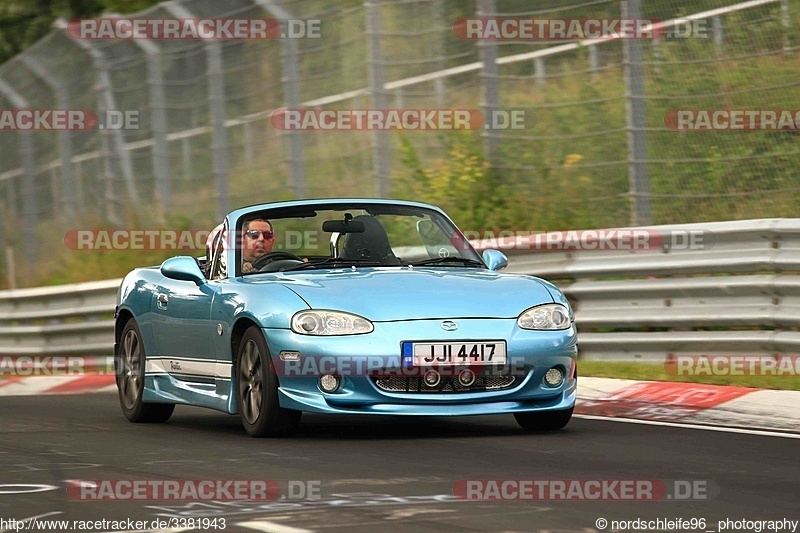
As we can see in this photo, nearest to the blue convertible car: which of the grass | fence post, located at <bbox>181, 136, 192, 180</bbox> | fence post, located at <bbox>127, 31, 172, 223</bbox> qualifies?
the grass

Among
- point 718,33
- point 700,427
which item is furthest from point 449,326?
point 718,33

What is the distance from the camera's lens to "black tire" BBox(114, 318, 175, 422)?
1144 centimetres

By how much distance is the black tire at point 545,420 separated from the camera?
9.73 metres

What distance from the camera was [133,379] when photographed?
1159 centimetres

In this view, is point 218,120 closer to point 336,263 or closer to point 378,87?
point 378,87

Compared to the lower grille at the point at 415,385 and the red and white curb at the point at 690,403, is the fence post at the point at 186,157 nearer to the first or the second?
A: the red and white curb at the point at 690,403

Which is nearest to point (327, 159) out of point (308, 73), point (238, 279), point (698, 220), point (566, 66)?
point (308, 73)

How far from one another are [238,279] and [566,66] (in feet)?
20.5

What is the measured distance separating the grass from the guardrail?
10 cm

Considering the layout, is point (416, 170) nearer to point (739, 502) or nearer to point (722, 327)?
point (722, 327)

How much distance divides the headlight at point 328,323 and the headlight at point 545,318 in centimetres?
89

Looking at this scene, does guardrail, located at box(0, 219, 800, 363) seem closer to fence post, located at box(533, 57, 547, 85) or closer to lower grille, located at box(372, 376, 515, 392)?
fence post, located at box(533, 57, 547, 85)

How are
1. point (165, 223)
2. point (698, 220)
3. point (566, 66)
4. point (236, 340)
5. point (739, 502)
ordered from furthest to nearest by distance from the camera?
1. point (165, 223)
2. point (566, 66)
3. point (698, 220)
4. point (236, 340)
5. point (739, 502)

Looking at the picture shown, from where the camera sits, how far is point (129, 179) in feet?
71.1
